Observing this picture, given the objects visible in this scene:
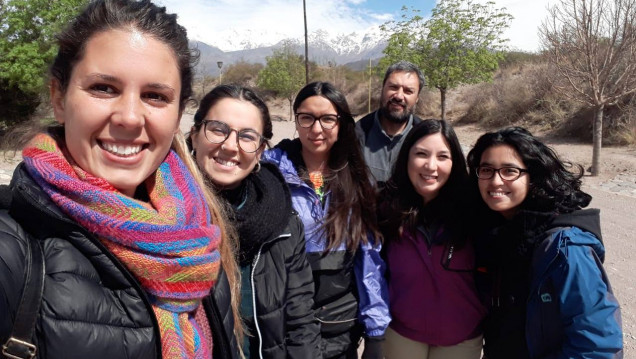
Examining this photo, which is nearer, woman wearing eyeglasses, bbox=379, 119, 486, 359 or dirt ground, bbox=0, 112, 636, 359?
woman wearing eyeglasses, bbox=379, 119, 486, 359

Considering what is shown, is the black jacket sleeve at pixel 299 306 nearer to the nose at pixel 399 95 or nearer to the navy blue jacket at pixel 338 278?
the navy blue jacket at pixel 338 278

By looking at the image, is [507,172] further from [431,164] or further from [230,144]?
[230,144]

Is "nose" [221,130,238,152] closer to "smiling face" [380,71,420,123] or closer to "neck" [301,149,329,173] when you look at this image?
"neck" [301,149,329,173]

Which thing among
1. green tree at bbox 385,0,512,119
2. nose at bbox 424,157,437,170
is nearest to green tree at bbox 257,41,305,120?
green tree at bbox 385,0,512,119

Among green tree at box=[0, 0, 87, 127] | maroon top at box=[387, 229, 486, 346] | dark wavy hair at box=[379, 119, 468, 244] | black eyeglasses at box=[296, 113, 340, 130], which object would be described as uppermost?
green tree at box=[0, 0, 87, 127]

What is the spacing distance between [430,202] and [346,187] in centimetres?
49

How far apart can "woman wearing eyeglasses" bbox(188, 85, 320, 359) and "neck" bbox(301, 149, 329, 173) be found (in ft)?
1.52

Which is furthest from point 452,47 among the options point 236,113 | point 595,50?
point 236,113

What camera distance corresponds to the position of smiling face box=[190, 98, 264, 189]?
5.90ft

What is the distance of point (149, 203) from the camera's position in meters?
1.20

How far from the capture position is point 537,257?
1.78 meters

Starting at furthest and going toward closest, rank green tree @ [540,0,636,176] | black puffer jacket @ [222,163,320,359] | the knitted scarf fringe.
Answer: green tree @ [540,0,636,176] < black puffer jacket @ [222,163,320,359] < the knitted scarf fringe

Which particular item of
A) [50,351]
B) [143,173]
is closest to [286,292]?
[143,173]

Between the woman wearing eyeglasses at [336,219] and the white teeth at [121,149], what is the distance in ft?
3.69
